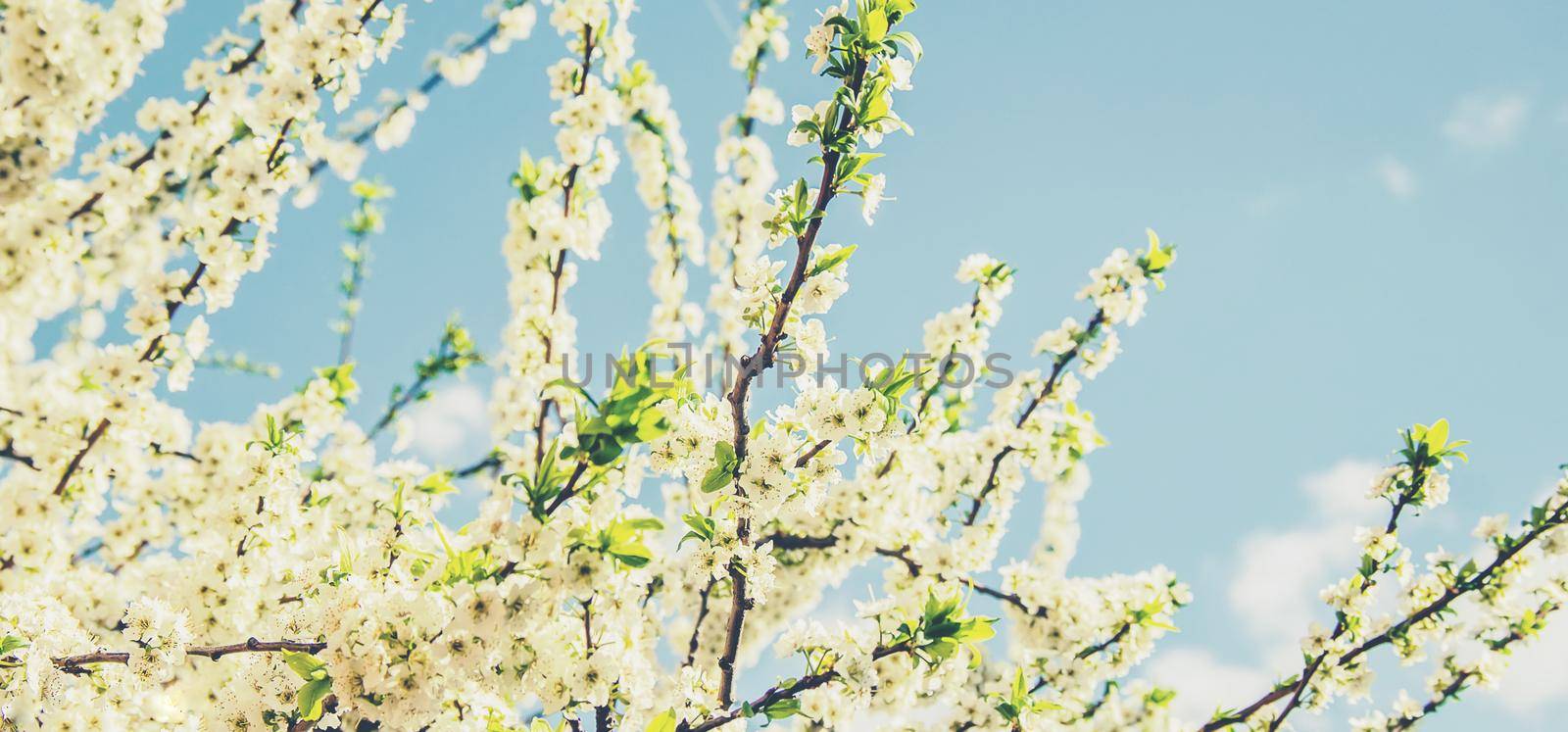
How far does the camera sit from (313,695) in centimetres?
240

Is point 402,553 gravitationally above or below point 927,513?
below

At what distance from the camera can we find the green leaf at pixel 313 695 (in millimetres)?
2389

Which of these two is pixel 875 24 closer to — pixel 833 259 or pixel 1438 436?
pixel 833 259

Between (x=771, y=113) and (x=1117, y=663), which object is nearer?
(x=1117, y=663)

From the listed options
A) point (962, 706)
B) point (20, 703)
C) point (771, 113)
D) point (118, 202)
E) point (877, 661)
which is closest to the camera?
point (20, 703)

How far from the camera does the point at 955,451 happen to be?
6027 mm

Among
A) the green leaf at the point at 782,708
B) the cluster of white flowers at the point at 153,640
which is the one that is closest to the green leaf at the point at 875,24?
the green leaf at the point at 782,708

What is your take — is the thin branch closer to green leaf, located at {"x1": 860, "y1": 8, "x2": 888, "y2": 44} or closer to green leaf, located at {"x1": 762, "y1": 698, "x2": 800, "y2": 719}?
green leaf, located at {"x1": 762, "y1": 698, "x2": 800, "y2": 719}

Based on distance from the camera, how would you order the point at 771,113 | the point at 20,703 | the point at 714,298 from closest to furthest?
the point at 20,703 → the point at 771,113 → the point at 714,298

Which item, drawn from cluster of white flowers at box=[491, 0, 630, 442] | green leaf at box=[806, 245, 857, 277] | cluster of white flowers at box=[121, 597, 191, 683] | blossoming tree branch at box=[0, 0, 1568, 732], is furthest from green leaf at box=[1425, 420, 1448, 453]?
cluster of white flowers at box=[121, 597, 191, 683]

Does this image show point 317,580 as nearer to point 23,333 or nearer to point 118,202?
point 118,202

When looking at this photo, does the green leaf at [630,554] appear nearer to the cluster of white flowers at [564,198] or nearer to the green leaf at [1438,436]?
the cluster of white flowers at [564,198]

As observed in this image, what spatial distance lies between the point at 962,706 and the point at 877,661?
1.38 m

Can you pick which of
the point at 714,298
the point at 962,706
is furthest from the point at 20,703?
the point at 714,298
